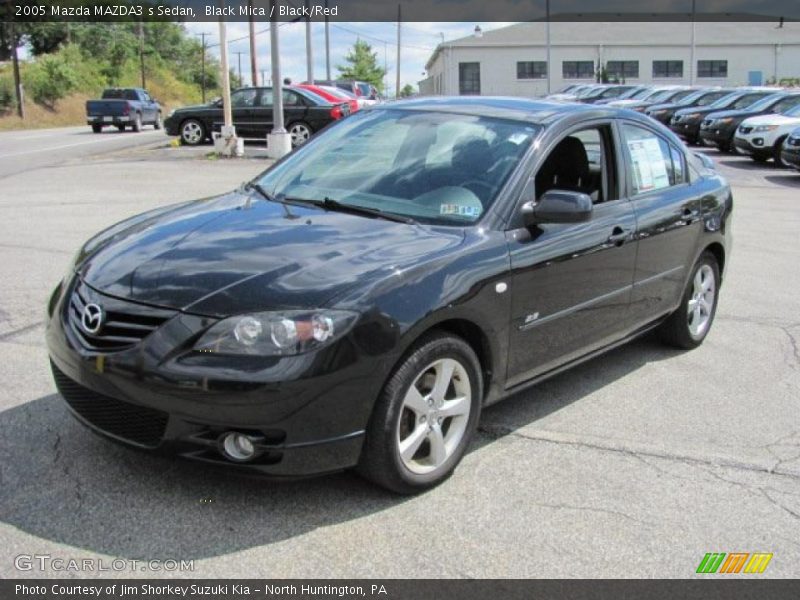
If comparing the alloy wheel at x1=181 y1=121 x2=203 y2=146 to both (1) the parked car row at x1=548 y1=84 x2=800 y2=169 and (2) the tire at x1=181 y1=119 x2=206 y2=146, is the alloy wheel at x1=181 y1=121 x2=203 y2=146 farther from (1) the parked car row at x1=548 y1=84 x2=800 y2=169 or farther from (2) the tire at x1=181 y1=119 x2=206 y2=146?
(1) the parked car row at x1=548 y1=84 x2=800 y2=169

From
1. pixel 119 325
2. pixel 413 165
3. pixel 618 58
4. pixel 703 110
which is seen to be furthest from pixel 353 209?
pixel 618 58

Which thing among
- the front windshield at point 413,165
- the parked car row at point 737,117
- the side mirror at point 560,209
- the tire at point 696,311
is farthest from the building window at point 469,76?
the side mirror at point 560,209

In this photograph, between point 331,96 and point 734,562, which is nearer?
point 734,562

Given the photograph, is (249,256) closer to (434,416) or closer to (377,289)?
(377,289)

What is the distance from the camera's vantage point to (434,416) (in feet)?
12.2

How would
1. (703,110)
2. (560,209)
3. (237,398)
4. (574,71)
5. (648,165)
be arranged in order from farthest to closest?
(574,71), (703,110), (648,165), (560,209), (237,398)

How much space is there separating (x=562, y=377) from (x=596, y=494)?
161cm

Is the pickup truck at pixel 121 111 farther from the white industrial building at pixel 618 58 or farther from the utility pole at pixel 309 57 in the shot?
the white industrial building at pixel 618 58

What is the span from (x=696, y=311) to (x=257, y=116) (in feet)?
58.1

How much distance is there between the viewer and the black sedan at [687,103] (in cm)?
2719

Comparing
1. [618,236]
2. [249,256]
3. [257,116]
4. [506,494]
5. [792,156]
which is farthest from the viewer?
[257,116]

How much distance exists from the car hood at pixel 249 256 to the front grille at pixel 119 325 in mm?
42

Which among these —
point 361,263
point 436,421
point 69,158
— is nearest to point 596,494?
point 436,421

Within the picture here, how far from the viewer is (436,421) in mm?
3740
